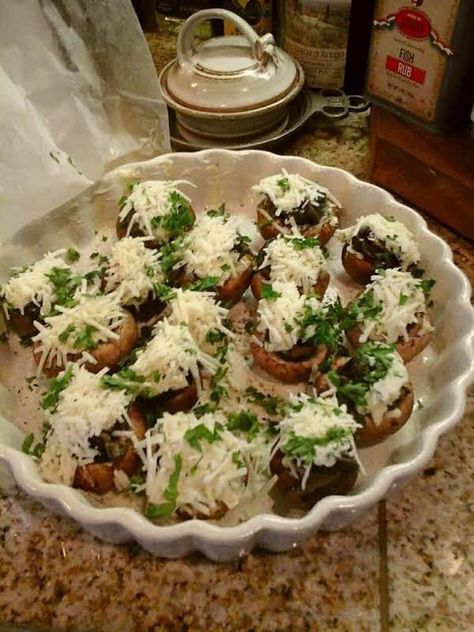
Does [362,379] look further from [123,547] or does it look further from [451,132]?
[451,132]

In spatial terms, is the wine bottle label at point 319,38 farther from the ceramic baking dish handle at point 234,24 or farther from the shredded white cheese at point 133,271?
the shredded white cheese at point 133,271

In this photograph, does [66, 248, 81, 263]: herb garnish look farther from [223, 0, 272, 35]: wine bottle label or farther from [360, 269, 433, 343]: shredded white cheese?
[223, 0, 272, 35]: wine bottle label

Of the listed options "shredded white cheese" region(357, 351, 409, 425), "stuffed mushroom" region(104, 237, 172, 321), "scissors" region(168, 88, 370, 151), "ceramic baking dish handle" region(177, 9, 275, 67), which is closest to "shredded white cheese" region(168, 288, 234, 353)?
"stuffed mushroom" region(104, 237, 172, 321)

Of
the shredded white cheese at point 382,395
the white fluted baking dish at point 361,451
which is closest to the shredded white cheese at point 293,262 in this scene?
the white fluted baking dish at point 361,451

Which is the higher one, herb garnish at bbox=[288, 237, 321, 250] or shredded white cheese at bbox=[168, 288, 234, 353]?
herb garnish at bbox=[288, 237, 321, 250]

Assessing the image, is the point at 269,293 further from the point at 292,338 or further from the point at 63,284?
the point at 63,284

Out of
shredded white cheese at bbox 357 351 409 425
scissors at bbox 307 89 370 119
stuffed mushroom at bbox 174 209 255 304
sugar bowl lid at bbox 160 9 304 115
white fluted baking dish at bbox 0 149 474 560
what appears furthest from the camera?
scissors at bbox 307 89 370 119
